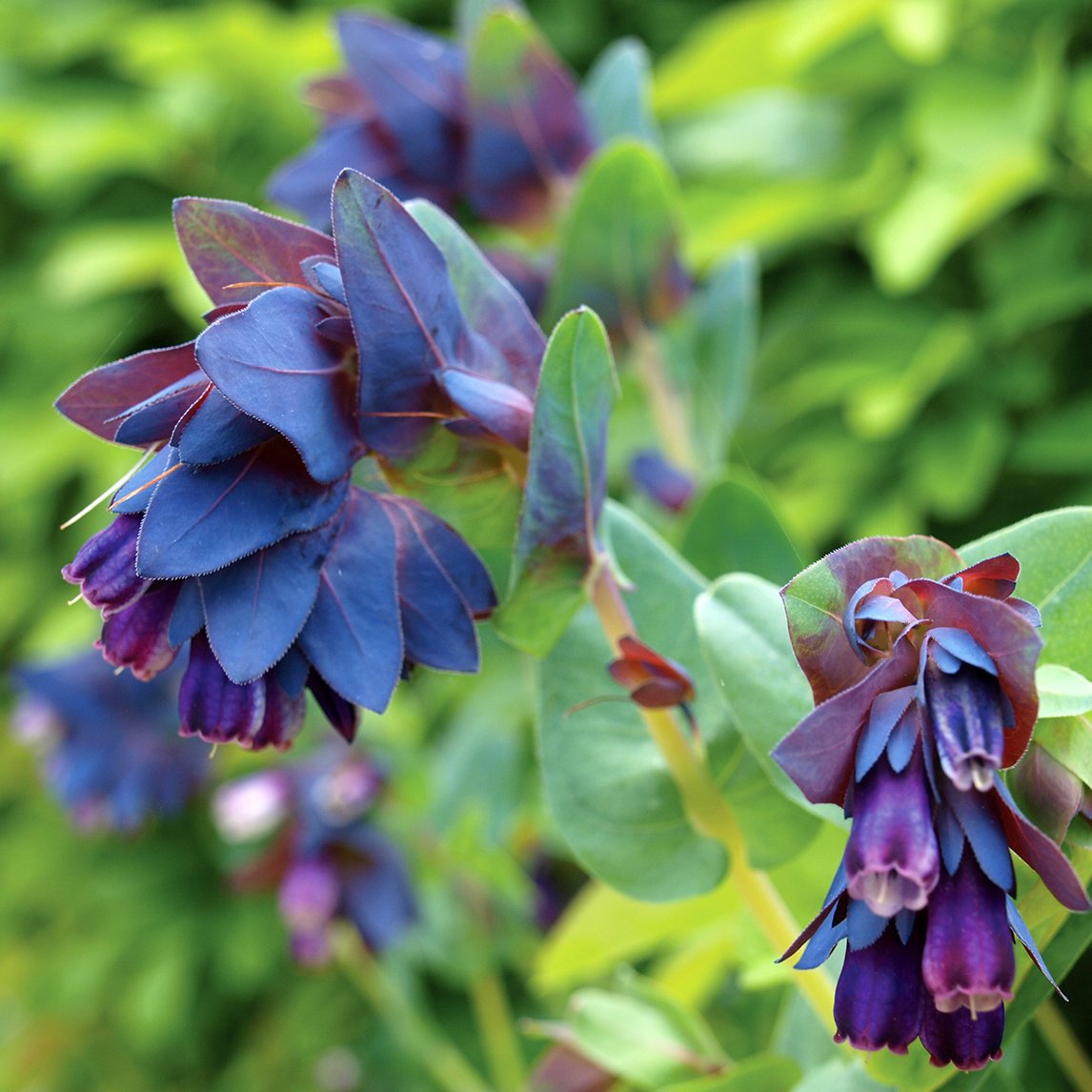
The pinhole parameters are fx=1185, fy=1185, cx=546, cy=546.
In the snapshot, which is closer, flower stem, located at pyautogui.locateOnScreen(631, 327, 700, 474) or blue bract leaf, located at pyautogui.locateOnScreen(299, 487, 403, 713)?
blue bract leaf, located at pyautogui.locateOnScreen(299, 487, 403, 713)

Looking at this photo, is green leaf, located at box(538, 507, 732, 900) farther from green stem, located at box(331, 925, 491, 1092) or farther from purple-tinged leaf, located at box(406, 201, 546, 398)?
green stem, located at box(331, 925, 491, 1092)

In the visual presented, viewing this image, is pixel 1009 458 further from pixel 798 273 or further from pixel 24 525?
pixel 24 525

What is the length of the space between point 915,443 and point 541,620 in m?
0.72

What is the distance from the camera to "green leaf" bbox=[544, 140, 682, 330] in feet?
2.36

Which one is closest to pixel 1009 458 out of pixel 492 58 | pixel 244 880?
pixel 492 58

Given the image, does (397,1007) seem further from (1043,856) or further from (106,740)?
(1043,856)

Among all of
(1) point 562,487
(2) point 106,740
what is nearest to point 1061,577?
(1) point 562,487

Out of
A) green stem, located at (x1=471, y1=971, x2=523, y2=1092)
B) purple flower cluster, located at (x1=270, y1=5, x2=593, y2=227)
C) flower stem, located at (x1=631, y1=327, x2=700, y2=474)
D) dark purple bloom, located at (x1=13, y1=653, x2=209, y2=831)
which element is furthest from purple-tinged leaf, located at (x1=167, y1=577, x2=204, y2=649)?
dark purple bloom, located at (x1=13, y1=653, x2=209, y2=831)

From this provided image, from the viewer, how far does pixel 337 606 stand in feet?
1.24

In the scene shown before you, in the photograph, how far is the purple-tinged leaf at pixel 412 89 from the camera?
0.75 metres

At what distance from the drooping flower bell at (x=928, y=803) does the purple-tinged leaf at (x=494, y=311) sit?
15 cm

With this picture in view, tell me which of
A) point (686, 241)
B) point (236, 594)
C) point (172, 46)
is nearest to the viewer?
point (236, 594)

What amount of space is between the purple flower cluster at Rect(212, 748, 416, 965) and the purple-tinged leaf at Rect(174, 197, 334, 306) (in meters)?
0.67

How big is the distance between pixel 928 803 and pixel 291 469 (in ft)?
0.69
